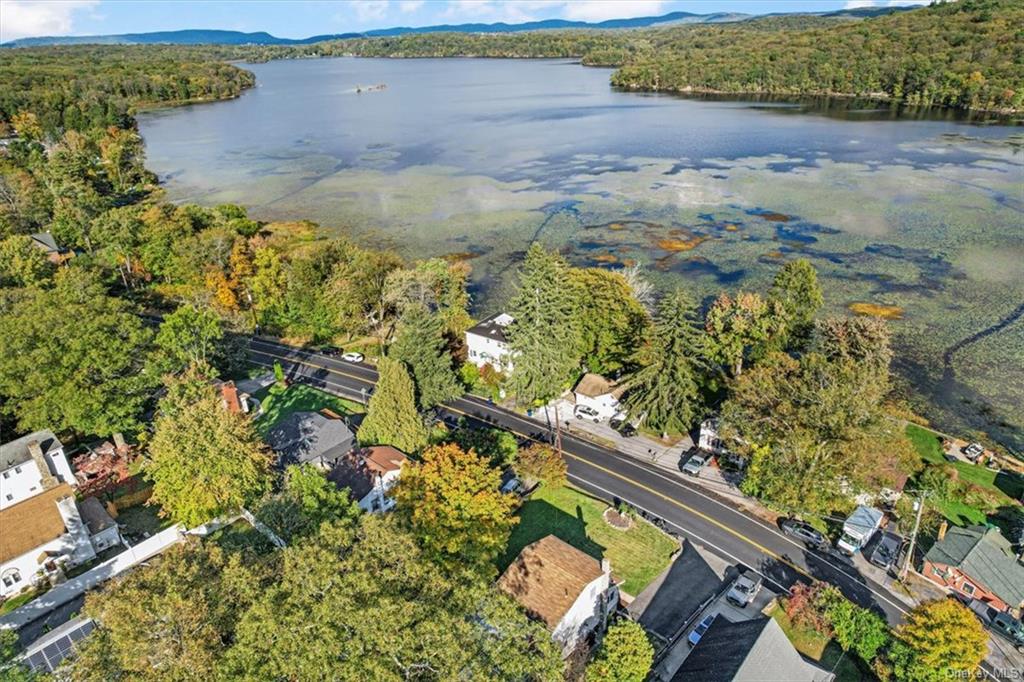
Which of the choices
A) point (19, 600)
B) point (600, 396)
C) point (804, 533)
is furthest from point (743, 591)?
point (19, 600)

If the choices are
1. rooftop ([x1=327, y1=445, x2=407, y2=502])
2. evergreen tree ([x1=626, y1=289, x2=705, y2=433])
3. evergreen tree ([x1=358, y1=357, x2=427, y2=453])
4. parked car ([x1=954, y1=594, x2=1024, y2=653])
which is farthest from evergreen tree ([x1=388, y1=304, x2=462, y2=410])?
parked car ([x1=954, y1=594, x2=1024, y2=653])

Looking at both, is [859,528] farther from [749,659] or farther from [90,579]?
[90,579]

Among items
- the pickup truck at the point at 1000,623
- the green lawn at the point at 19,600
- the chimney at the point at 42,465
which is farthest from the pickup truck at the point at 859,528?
the chimney at the point at 42,465

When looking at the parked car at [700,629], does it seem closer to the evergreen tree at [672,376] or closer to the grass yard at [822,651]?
the grass yard at [822,651]

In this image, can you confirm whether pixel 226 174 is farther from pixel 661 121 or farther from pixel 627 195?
pixel 661 121

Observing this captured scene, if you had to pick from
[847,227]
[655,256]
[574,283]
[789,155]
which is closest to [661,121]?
[789,155]

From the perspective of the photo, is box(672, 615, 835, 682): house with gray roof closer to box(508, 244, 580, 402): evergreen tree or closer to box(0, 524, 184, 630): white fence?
box(508, 244, 580, 402): evergreen tree
